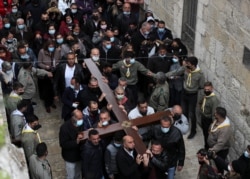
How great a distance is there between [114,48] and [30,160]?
3.89 meters

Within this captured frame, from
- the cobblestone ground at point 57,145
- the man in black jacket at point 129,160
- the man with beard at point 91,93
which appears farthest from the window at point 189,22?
the man in black jacket at point 129,160

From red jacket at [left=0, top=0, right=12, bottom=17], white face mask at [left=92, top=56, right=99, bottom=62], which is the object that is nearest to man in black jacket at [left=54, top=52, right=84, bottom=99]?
white face mask at [left=92, top=56, right=99, bottom=62]

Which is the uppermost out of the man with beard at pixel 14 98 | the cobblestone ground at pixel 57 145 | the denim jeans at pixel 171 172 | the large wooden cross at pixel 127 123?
the man with beard at pixel 14 98

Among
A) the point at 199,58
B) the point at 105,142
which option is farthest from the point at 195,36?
the point at 105,142

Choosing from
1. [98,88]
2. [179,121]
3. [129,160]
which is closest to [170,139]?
[179,121]

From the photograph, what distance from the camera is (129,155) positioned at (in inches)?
306

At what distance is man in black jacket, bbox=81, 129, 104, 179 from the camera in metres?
7.83

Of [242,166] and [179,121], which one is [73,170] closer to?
[179,121]

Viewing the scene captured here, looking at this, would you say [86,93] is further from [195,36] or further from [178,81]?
[195,36]

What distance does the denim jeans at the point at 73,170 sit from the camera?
8.69 m

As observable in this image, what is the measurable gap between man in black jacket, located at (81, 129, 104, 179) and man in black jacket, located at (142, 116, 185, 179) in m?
0.92

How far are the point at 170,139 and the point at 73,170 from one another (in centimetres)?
164

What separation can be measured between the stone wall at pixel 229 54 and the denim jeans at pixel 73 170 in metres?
2.74

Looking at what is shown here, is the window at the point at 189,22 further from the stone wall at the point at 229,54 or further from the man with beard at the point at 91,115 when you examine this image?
the man with beard at the point at 91,115
